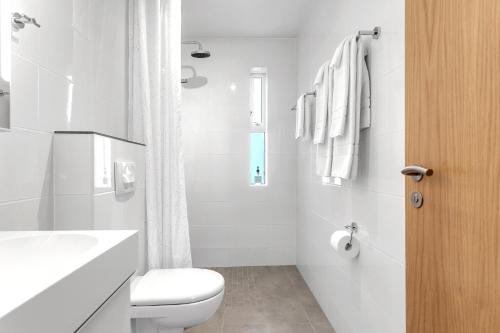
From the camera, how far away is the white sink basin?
16.1 inches

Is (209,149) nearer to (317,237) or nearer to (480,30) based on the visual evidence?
(317,237)

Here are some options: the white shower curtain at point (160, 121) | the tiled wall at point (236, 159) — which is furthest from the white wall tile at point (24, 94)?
the tiled wall at point (236, 159)

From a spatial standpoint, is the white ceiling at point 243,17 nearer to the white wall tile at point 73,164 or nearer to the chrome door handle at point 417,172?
the white wall tile at point 73,164

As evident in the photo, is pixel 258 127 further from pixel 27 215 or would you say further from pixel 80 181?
pixel 27 215

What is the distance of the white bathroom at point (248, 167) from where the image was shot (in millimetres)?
743

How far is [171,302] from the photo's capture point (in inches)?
59.9

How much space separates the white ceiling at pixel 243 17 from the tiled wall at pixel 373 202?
46cm

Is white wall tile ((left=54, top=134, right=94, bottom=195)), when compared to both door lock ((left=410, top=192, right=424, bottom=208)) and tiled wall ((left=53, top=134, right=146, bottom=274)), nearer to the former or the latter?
tiled wall ((left=53, top=134, right=146, bottom=274))

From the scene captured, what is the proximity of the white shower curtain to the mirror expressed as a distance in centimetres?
99

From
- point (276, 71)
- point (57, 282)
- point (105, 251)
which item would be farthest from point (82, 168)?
point (276, 71)

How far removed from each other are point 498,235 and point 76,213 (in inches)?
54.0

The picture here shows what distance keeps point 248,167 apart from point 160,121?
1520mm

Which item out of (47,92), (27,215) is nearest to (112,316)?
(27,215)

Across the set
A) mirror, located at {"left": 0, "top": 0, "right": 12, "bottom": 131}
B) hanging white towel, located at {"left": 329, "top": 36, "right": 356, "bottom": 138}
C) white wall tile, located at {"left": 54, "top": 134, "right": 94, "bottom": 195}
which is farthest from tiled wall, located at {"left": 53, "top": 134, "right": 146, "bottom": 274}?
hanging white towel, located at {"left": 329, "top": 36, "right": 356, "bottom": 138}
